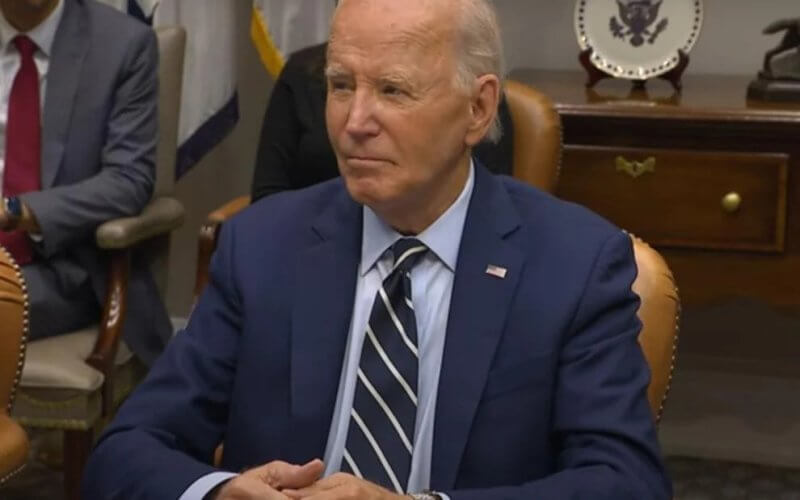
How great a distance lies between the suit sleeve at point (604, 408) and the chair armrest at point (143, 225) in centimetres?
138

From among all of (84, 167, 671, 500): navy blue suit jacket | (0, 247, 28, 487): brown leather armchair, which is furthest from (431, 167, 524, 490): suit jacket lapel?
(0, 247, 28, 487): brown leather armchair

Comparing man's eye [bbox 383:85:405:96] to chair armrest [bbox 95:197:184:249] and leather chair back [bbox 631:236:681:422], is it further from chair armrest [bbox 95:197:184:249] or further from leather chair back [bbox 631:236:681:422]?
chair armrest [bbox 95:197:184:249]

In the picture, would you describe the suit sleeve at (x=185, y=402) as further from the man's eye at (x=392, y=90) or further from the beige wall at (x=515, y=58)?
the beige wall at (x=515, y=58)

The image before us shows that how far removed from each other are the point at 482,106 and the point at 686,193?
134cm

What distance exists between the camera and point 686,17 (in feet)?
9.70

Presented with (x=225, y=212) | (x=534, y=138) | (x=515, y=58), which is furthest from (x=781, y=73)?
(x=225, y=212)

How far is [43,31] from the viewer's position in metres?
2.82

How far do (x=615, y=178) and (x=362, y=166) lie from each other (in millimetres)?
1428

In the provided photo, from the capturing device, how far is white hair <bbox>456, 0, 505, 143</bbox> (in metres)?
1.44

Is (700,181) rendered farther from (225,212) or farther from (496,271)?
(496,271)

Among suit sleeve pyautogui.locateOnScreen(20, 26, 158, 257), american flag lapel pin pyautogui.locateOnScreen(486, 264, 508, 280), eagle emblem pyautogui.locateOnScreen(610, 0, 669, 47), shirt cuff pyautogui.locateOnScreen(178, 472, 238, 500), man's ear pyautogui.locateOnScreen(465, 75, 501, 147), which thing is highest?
man's ear pyautogui.locateOnScreen(465, 75, 501, 147)

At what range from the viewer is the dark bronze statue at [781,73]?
275 centimetres

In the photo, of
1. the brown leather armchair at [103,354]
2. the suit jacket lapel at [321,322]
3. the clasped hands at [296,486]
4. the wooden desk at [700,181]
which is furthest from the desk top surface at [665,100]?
the clasped hands at [296,486]

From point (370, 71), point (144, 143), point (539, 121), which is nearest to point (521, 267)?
point (370, 71)
